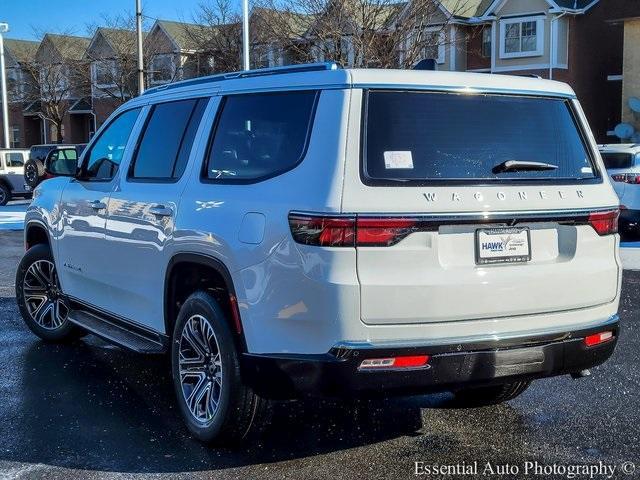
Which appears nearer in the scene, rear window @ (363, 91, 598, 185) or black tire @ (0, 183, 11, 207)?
rear window @ (363, 91, 598, 185)

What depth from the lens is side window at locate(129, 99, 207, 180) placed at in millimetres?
5004

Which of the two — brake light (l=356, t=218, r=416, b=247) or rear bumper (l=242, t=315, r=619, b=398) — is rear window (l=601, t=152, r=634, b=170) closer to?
rear bumper (l=242, t=315, r=619, b=398)

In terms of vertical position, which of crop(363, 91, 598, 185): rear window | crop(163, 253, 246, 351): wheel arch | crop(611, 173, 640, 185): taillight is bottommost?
crop(163, 253, 246, 351): wheel arch

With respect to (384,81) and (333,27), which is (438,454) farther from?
(333,27)

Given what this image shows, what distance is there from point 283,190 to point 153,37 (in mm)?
41265

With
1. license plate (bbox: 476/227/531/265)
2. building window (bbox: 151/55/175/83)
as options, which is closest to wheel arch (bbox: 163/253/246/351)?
license plate (bbox: 476/227/531/265)

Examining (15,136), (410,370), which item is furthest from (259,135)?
(15,136)

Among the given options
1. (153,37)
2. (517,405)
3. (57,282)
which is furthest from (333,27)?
(153,37)

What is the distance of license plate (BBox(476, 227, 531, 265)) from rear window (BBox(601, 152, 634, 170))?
1088 cm

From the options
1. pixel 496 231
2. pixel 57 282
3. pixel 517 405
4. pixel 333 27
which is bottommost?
pixel 517 405

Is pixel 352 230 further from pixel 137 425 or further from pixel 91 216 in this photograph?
pixel 91 216

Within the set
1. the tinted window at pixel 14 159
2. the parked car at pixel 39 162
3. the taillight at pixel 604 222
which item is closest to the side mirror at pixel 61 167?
the parked car at pixel 39 162

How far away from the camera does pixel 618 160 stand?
14336 mm

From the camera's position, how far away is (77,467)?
4.32 m
